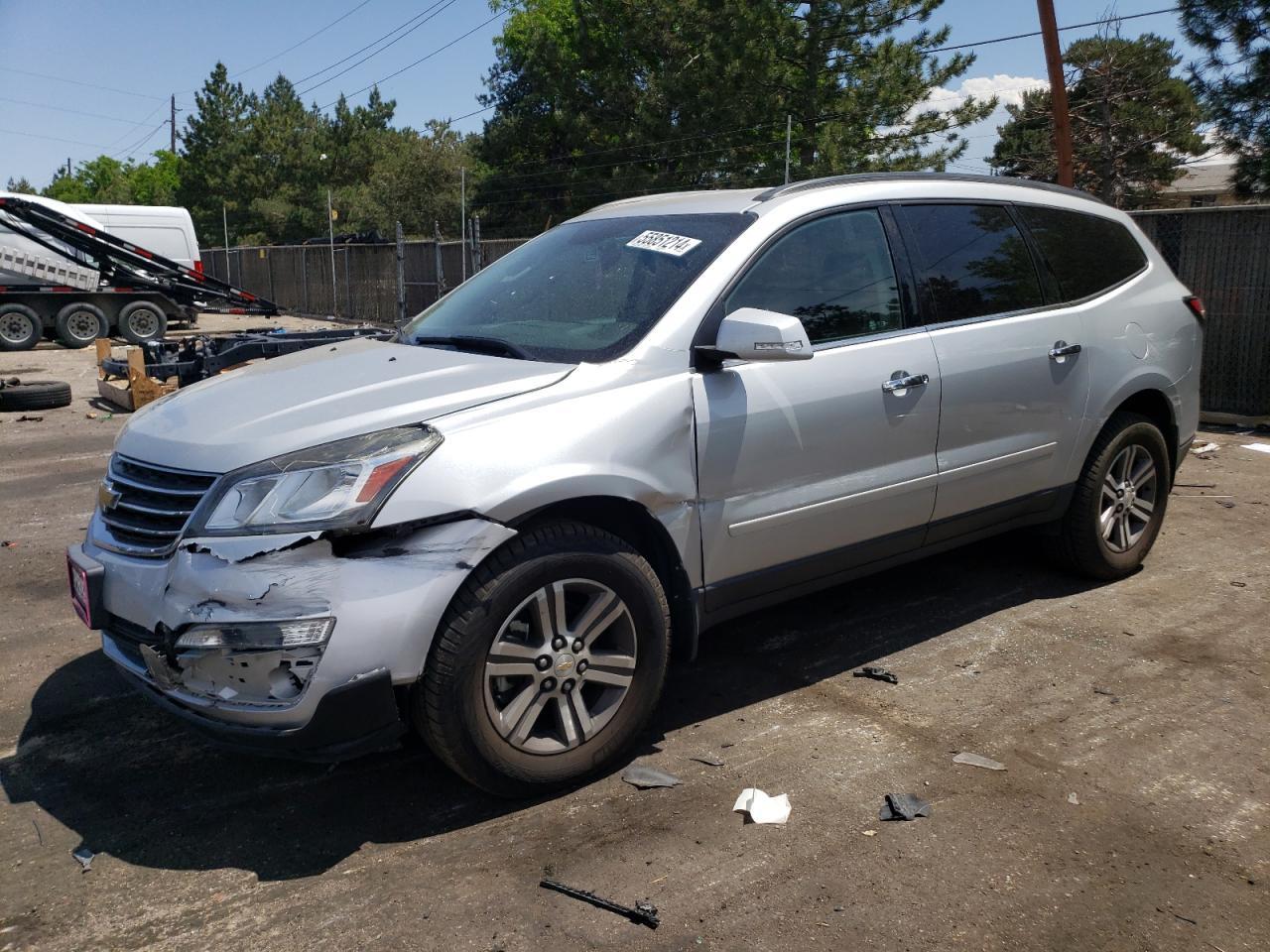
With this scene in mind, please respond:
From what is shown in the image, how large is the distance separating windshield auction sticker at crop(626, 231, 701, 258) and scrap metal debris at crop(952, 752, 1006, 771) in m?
1.96

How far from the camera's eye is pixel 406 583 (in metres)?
2.95

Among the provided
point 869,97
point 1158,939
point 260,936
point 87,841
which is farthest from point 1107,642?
point 869,97

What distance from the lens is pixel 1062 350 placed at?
4.71 meters

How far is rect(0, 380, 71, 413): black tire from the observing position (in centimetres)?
1196

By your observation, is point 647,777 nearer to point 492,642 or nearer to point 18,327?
point 492,642

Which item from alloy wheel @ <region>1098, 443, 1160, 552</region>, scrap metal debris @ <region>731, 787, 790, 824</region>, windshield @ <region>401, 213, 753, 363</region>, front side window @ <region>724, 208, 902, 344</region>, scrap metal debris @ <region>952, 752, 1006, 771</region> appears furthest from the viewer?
alloy wheel @ <region>1098, 443, 1160, 552</region>

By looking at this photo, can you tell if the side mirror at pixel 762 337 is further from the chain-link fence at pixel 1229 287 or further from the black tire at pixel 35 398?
the black tire at pixel 35 398

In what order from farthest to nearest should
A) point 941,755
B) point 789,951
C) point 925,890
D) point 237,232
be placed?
point 237,232 → point 941,755 → point 925,890 → point 789,951

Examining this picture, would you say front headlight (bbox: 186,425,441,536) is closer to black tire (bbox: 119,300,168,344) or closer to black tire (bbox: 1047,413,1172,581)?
black tire (bbox: 1047,413,1172,581)

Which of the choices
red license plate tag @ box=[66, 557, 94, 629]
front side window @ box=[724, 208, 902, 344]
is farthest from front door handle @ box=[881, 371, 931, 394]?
red license plate tag @ box=[66, 557, 94, 629]

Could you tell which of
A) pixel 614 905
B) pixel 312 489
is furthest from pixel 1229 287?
pixel 312 489

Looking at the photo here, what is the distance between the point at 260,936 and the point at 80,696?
1934 millimetres

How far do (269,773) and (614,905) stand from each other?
1395 millimetres

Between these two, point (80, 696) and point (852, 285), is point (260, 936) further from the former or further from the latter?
point (852, 285)
